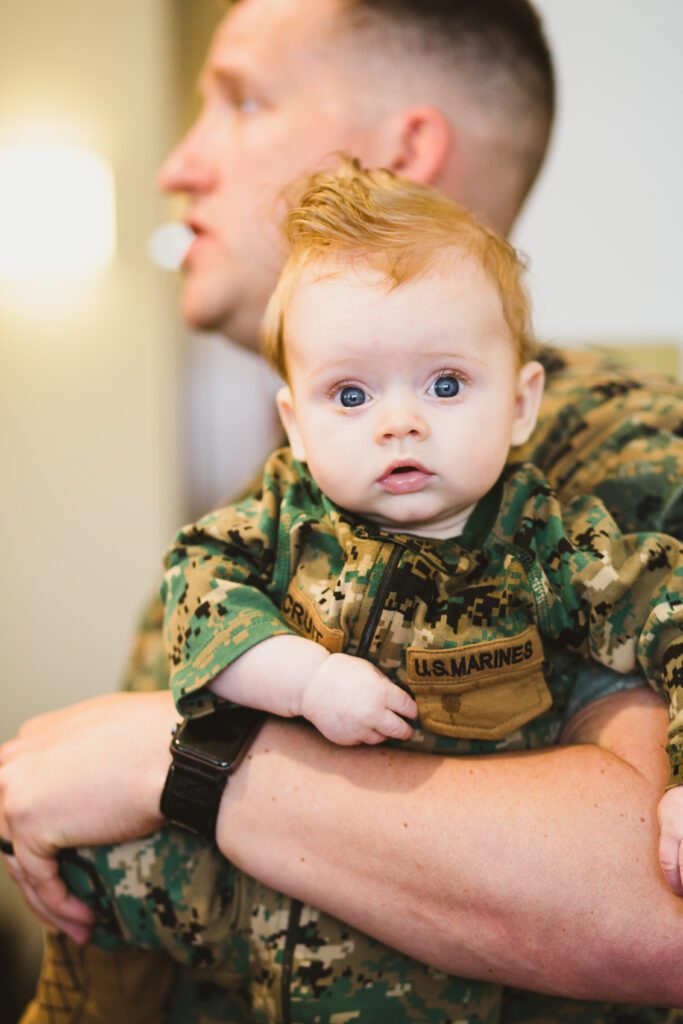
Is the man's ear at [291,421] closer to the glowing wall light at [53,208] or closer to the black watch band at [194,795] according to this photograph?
the black watch band at [194,795]

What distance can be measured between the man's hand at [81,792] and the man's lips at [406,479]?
1.09ft

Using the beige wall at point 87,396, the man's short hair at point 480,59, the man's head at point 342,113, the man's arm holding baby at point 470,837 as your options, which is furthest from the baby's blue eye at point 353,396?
the beige wall at point 87,396

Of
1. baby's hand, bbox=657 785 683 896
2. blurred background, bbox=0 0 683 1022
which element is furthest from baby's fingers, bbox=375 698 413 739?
blurred background, bbox=0 0 683 1022

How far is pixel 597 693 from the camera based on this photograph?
91cm

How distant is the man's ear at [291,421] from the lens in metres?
0.91

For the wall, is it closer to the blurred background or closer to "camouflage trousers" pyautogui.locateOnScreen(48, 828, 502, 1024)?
the blurred background

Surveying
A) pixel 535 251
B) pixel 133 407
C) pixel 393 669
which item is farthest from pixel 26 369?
pixel 393 669

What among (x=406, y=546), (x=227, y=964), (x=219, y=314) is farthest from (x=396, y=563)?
(x=219, y=314)

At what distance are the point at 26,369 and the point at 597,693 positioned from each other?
2339 mm

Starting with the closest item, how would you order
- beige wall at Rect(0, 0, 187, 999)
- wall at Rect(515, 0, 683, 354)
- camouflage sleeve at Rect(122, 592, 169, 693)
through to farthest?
camouflage sleeve at Rect(122, 592, 169, 693) → wall at Rect(515, 0, 683, 354) → beige wall at Rect(0, 0, 187, 999)

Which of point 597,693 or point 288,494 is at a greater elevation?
point 288,494

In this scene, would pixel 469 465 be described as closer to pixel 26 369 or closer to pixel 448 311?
pixel 448 311

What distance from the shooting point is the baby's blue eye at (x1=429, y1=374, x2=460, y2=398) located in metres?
0.81

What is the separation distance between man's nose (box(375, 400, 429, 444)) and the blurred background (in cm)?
195
